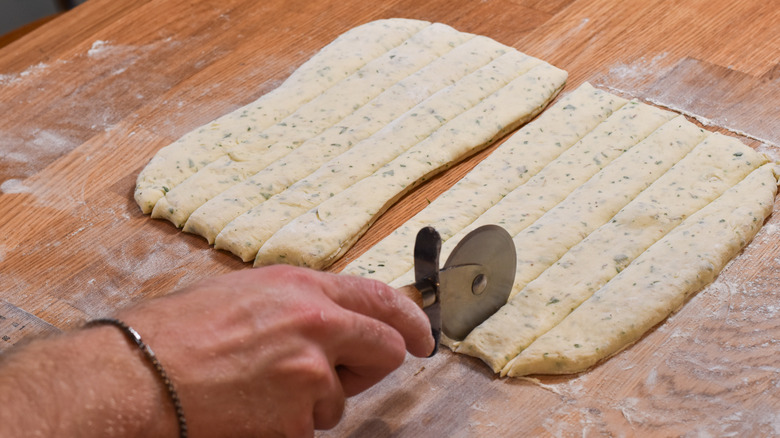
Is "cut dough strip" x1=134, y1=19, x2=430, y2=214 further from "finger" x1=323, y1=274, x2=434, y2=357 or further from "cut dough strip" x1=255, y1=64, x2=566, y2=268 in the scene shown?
"finger" x1=323, y1=274, x2=434, y2=357

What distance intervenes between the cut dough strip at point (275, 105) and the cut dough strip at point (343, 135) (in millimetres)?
137

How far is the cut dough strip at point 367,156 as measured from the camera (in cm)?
177

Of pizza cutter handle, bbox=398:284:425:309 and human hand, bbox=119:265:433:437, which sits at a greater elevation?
human hand, bbox=119:265:433:437

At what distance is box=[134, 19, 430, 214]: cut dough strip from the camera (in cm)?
194

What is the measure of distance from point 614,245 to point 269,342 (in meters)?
0.80

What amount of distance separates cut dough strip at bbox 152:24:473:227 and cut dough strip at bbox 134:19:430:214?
0.07 ft

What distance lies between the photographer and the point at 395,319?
1230 mm

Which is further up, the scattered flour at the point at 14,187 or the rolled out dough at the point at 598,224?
the scattered flour at the point at 14,187

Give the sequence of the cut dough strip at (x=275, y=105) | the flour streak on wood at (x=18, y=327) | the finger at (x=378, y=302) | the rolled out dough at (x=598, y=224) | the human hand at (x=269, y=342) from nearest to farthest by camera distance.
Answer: the human hand at (x=269, y=342) < the finger at (x=378, y=302) < the rolled out dough at (x=598, y=224) < the flour streak on wood at (x=18, y=327) < the cut dough strip at (x=275, y=105)

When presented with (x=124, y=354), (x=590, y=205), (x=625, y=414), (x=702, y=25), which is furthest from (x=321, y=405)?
(x=702, y=25)

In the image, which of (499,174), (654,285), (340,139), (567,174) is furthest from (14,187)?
(654,285)

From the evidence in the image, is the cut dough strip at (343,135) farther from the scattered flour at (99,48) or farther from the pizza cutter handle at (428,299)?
the scattered flour at (99,48)

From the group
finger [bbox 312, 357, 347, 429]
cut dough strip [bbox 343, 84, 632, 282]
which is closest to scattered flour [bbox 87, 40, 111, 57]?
cut dough strip [bbox 343, 84, 632, 282]

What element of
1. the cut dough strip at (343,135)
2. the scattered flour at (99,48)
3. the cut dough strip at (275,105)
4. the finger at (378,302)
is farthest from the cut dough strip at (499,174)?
the scattered flour at (99,48)
